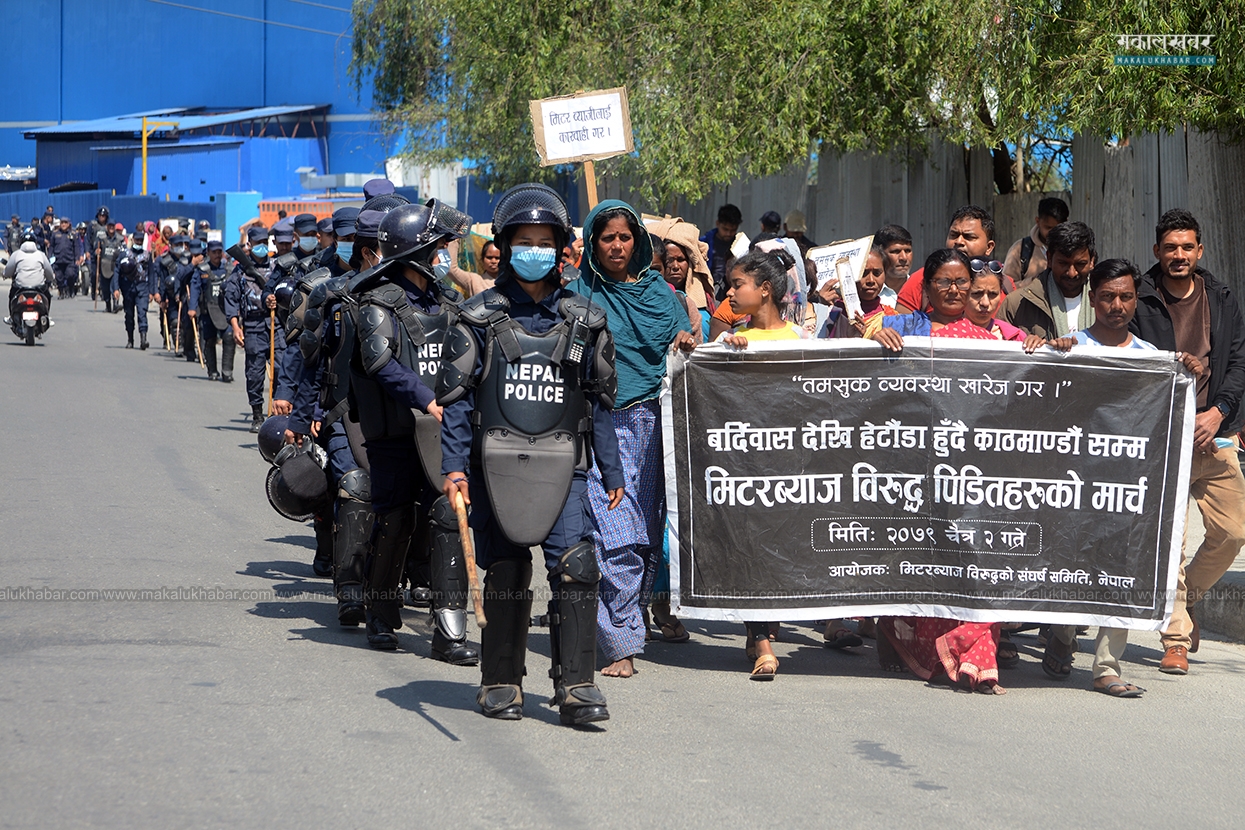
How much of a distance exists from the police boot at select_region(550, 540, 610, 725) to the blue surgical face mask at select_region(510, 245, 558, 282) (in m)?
0.96

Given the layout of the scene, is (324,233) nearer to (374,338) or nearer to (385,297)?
(385,297)

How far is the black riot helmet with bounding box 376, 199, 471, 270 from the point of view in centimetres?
646

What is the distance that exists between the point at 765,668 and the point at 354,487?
81.2 inches

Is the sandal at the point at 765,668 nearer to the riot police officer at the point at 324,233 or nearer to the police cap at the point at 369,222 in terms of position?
the police cap at the point at 369,222

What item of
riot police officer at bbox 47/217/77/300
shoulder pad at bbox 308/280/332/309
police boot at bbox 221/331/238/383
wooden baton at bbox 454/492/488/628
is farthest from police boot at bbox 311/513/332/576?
riot police officer at bbox 47/217/77/300

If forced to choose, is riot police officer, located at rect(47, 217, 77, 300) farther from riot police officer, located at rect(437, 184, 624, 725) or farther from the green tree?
riot police officer, located at rect(437, 184, 624, 725)

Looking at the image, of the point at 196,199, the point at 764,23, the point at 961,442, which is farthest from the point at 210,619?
the point at 196,199

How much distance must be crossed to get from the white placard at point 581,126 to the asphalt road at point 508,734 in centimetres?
282

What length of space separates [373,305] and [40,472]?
19.8 ft

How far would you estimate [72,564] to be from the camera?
8133mm

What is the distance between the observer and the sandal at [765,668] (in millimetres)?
6277

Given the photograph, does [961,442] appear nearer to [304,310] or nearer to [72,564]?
[304,310]

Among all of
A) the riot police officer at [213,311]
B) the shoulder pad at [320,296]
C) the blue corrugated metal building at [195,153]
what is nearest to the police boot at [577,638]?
the shoulder pad at [320,296]

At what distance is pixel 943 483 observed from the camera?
20.7 feet
